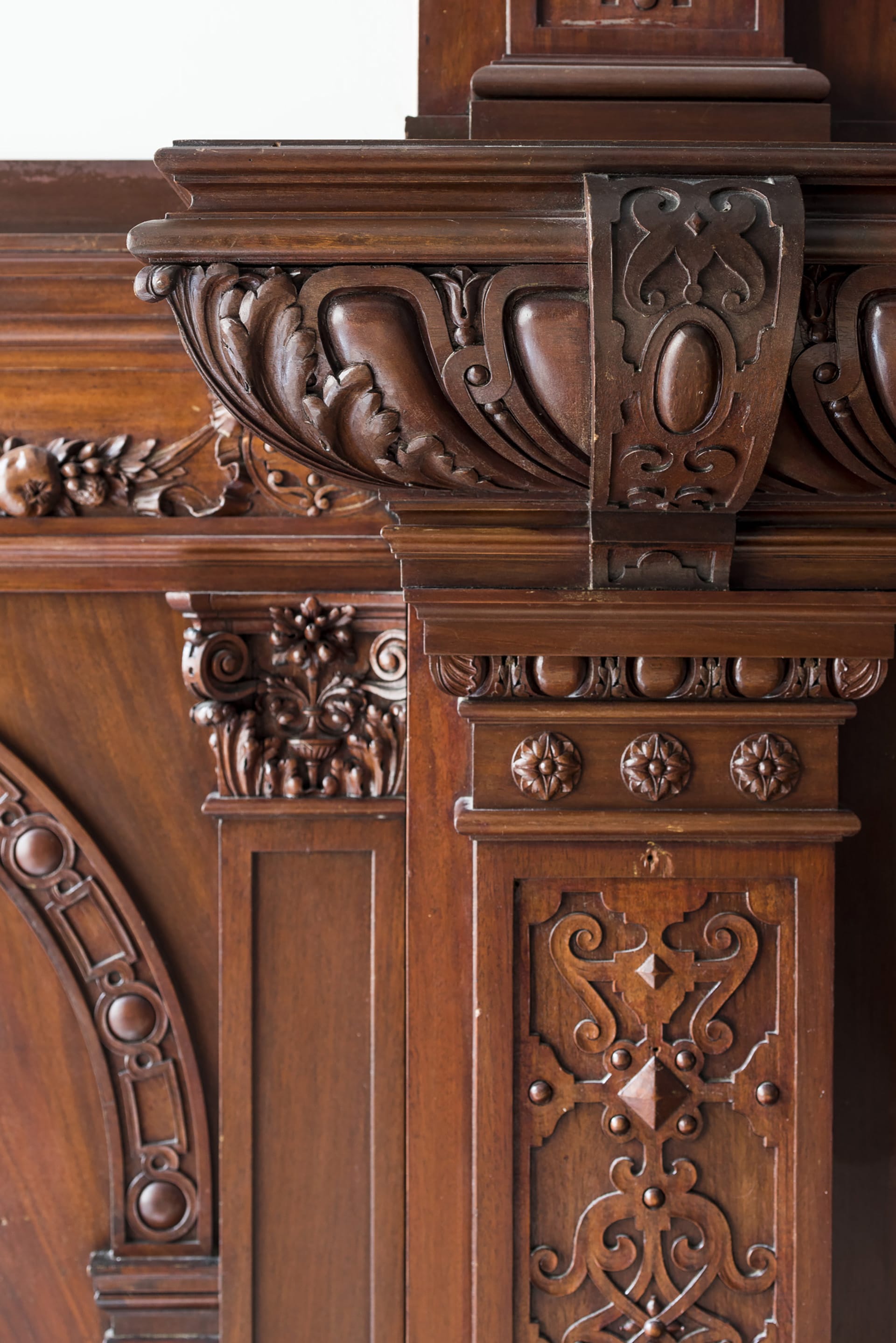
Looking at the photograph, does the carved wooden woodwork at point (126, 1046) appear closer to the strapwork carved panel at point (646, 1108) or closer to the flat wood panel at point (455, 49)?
the strapwork carved panel at point (646, 1108)

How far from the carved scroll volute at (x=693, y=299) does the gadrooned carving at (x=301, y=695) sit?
0.27 metres

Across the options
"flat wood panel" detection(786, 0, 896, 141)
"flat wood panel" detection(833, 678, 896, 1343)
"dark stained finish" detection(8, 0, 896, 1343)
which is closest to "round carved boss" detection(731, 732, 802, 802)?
"dark stained finish" detection(8, 0, 896, 1343)

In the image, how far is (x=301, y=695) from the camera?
0.74 meters

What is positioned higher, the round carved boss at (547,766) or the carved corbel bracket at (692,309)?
the carved corbel bracket at (692,309)

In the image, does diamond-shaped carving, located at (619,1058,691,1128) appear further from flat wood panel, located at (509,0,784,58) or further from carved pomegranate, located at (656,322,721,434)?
flat wood panel, located at (509,0,784,58)

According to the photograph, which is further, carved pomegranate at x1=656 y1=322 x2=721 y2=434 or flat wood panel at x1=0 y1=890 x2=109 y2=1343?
flat wood panel at x1=0 y1=890 x2=109 y2=1343

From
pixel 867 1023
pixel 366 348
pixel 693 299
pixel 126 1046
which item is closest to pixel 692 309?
pixel 693 299

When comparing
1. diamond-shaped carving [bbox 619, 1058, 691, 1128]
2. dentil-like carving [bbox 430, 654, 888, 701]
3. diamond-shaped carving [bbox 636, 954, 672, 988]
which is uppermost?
dentil-like carving [bbox 430, 654, 888, 701]

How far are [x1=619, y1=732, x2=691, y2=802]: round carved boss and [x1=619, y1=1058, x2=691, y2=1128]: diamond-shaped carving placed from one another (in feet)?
0.52

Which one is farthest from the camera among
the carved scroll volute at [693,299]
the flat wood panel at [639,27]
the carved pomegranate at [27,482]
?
the carved pomegranate at [27,482]

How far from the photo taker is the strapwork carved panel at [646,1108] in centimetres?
66

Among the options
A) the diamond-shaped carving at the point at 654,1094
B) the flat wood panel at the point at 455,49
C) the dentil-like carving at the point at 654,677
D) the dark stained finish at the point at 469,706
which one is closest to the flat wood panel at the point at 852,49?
the dark stained finish at the point at 469,706

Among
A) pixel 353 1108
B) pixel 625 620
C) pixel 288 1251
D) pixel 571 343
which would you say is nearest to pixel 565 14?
pixel 571 343

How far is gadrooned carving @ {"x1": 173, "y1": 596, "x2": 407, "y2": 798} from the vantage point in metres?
0.73
